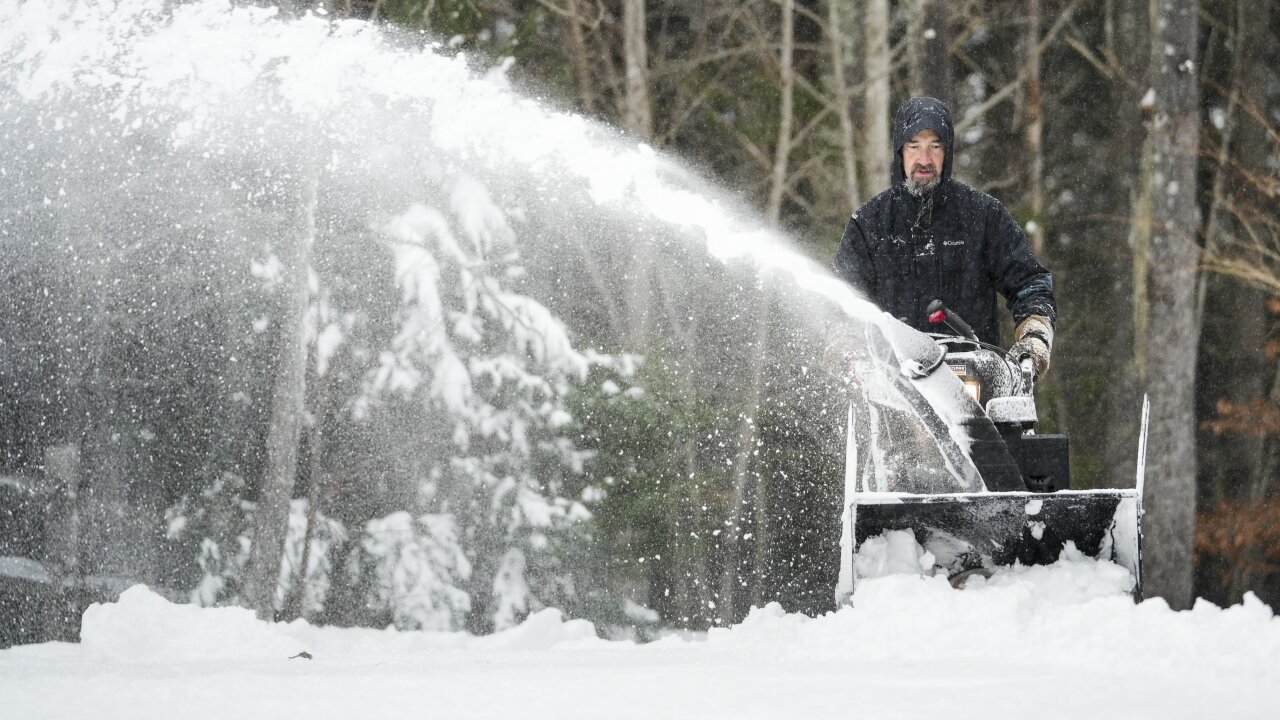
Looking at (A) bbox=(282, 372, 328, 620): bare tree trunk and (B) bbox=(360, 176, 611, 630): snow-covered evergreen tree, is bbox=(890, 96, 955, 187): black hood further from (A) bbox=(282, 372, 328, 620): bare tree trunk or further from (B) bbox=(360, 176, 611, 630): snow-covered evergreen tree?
(A) bbox=(282, 372, 328, 620): bare tree trunk

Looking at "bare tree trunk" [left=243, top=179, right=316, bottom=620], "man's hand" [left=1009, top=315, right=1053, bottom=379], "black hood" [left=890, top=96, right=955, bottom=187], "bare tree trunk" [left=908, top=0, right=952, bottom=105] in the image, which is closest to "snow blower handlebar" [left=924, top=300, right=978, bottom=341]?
"man's hand" [left=1009, top=315, right=1053, bottom=379]

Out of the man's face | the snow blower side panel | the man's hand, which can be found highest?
the man's face

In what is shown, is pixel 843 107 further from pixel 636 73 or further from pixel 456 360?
pixel 456 360

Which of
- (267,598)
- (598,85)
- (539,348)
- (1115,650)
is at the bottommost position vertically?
(267,598)

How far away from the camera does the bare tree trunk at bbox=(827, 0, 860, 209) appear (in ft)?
52.4

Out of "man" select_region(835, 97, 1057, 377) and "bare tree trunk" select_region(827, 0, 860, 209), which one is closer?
"man" select_region(835, 97, 1057, 377)

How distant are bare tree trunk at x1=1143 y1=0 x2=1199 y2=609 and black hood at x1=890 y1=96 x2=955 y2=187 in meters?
9.42

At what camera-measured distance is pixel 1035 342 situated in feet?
19.2

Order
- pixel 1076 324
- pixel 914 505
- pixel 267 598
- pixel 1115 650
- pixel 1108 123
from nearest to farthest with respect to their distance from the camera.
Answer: pixel 1115 650
pixel 914 505
pixel 267 598
pixel 1076 324
pixel 1108 123

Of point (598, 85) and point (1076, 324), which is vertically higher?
point (598, 85)

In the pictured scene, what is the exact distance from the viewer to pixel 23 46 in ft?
34.5

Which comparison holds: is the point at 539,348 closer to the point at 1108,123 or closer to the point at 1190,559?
the point at 1190,559

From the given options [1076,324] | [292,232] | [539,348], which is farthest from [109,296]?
[1076,324]

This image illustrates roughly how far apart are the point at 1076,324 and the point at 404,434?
10.9 meters
